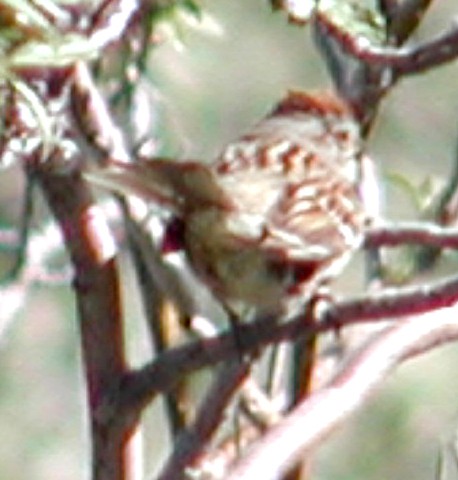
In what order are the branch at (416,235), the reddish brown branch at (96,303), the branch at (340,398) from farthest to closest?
1. the reddish brown branch at (96,303)
2. the branch at (416,235)
3. the branch at (340,398)

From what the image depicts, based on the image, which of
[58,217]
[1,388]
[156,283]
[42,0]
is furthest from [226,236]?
[1,388]

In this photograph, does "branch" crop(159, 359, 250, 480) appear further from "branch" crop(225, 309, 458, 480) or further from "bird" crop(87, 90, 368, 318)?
"branch" crop(225, 309, 458, 480)

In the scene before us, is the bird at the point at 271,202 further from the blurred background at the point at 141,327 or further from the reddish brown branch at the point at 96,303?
the blurred background at the point at 141,327

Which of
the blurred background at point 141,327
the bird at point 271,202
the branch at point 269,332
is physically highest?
the branch at point 269,332

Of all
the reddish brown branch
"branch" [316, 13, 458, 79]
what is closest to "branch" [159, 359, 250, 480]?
the reddish brown branch

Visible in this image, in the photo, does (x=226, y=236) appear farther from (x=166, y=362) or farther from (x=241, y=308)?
(x=166, y=362)

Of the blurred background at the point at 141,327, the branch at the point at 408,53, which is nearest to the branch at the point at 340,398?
the branch at the point at 408,53

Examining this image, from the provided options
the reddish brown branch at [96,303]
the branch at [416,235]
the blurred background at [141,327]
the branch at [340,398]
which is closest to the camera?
the branch at [340,398]
